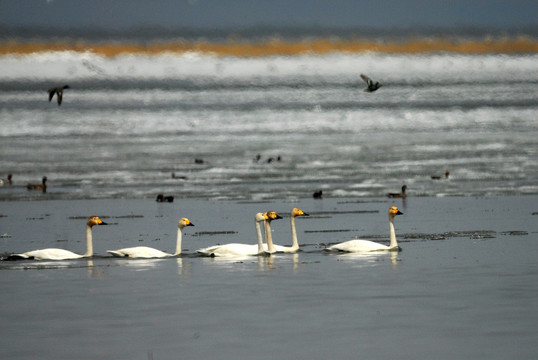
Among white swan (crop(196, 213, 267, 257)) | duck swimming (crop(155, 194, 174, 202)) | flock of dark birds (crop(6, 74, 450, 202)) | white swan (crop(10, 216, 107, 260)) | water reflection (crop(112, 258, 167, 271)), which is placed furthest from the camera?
duck swimming (crop(155, 194, 174, 202))

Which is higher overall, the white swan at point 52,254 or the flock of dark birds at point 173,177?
the flock of dark birds at point 173,177

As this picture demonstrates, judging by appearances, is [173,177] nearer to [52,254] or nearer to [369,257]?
[52,254]

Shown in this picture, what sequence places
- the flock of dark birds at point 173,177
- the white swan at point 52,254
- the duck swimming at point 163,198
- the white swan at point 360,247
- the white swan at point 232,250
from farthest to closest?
the duck swimming at point 163,198 → the flock of dark birds at point 173,177 → the white swan at point 232,250 → the white swan at point 52,254 → the white swan at point 360,247

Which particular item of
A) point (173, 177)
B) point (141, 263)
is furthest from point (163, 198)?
point (141, 263)

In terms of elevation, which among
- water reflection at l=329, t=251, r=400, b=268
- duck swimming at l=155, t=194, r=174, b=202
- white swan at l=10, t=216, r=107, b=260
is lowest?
water reflection at l=329, t=251, r=400, b=268

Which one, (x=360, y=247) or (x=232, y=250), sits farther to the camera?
(x=232, y=250)

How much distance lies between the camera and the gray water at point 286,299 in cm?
1247

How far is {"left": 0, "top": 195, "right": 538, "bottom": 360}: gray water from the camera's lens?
12.5m

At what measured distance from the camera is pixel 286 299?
15.8 meters

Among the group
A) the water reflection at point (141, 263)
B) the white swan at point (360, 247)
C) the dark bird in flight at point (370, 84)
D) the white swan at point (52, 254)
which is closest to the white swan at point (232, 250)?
the water reflection at point (141, 263)

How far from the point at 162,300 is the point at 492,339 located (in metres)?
5.41

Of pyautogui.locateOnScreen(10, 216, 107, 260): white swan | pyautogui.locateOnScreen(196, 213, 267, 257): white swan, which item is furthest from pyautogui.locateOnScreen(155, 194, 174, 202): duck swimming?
pyautogui.locateOnScreen(196, 213, 267, 257): white swan

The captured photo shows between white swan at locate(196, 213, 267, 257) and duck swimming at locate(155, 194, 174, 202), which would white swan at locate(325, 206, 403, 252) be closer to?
white swan at locate(196, 213, 267, 257)

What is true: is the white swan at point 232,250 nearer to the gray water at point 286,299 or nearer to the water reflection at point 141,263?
the gray water at point 286,299
